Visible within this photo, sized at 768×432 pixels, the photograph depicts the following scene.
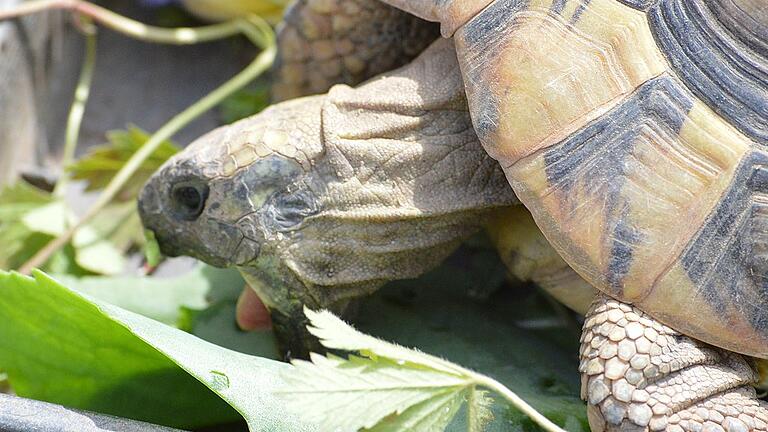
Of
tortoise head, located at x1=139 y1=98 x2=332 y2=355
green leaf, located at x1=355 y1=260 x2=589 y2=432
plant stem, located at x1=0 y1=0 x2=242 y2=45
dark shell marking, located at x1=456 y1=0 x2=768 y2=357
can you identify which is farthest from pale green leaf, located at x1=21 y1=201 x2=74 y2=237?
dark shell marking, located at x1=456 y1=0 x2=768 y2=357

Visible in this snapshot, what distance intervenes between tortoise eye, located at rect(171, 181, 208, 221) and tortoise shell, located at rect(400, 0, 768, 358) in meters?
0.40

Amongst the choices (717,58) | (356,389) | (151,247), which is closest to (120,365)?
(151,247)

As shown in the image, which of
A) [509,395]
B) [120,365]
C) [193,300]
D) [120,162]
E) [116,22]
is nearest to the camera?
[509,395]

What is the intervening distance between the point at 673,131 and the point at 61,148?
1684mm

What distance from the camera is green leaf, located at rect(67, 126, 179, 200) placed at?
1786 mm

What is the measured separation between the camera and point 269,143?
1188 millimetres

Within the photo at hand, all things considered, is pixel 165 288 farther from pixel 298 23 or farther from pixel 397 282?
pixel 298 23

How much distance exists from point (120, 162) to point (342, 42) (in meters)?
0.57

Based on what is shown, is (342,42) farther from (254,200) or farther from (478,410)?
A: (478,410)

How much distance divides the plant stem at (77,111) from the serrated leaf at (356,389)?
3.37 ft

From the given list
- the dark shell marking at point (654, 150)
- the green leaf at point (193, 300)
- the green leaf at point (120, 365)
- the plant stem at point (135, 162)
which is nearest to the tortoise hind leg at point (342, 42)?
the plant stem at point (135, 162)

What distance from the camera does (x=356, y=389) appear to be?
968mm

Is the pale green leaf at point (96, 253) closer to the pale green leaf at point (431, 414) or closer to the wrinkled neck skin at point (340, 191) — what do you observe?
the wrinkled neck skin at point (340, 191)

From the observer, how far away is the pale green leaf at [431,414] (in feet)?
3.25
